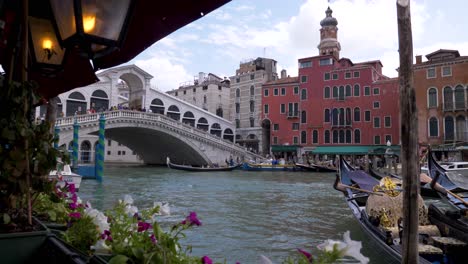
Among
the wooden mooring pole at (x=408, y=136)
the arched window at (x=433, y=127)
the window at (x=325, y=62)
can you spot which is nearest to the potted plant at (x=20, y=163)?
the wooden mooring pole at (x=408, y=136)

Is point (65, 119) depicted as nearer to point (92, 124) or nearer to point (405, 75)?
point (92, 124)

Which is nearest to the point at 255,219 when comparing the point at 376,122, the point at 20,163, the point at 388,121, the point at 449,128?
the point at 20,163

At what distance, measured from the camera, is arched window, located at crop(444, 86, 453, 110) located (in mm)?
20219

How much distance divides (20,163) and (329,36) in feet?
102

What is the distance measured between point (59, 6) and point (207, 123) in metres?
27.4

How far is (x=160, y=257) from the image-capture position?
104cm

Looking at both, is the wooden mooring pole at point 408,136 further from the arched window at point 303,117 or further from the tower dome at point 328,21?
the tower dome at point 328,21

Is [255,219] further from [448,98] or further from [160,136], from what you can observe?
[448,98]

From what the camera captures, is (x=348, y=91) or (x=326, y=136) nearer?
(x=348, y=91)

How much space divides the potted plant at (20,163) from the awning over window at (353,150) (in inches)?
901

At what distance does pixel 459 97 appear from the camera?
20.1 metres

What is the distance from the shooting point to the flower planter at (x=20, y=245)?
3.99ft

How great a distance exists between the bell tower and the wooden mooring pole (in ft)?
93.6

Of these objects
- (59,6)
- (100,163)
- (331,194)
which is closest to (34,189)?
(59,6)
